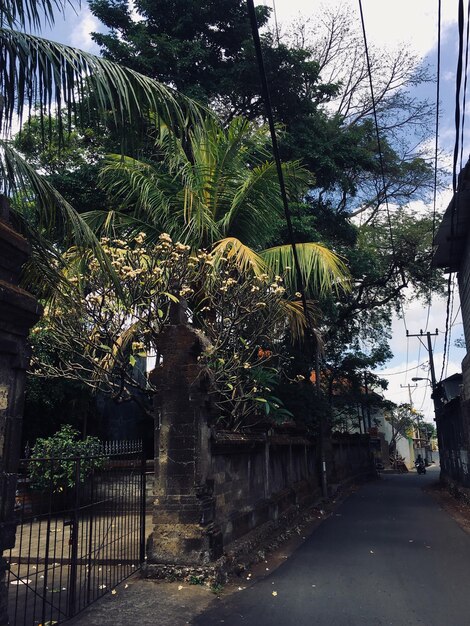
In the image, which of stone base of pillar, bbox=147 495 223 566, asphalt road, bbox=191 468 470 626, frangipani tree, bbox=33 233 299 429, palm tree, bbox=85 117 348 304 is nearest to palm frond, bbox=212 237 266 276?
frangipani tree, bbox=33 233 299 429

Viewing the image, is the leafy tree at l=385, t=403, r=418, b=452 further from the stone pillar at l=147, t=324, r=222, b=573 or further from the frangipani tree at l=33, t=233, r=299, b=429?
the stone pillar at l=147, t=324, r=222, b=573

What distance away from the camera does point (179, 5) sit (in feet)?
51.5

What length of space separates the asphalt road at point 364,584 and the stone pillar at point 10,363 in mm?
2657

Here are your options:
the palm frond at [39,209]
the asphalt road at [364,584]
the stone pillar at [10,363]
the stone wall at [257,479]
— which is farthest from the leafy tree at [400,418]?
the stone pillar at [10,363]

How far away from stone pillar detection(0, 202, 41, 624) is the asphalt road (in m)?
2.66

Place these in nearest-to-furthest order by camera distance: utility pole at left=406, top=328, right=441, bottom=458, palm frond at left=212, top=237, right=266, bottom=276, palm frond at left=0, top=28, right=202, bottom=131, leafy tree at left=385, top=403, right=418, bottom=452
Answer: palm frond at left=0, top=28, right=202, bottom=131, palm frond at left=212, top=237, right=266, bottom=276, utility pole at left=406, top=328, right=441, bottom=458, leafy tree at left=385, top=403, right=418, bottom=452

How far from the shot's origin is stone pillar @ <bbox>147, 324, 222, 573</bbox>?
6926mm

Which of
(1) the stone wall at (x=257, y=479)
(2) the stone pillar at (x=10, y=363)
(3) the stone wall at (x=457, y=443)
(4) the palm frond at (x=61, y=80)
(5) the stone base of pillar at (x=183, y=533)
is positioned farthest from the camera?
(3) the stone wall at (x=457, y=443)

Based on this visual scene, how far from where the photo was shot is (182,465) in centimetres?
714

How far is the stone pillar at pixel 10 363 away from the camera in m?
3.89

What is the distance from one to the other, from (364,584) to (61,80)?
22.2ft

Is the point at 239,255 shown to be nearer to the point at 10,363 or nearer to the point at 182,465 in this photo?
the point at 182,465

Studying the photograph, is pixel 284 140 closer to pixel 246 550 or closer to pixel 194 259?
pixel 194 259

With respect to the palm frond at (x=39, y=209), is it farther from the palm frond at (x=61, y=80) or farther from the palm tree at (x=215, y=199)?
the palm tree at (x=215, y=199)
